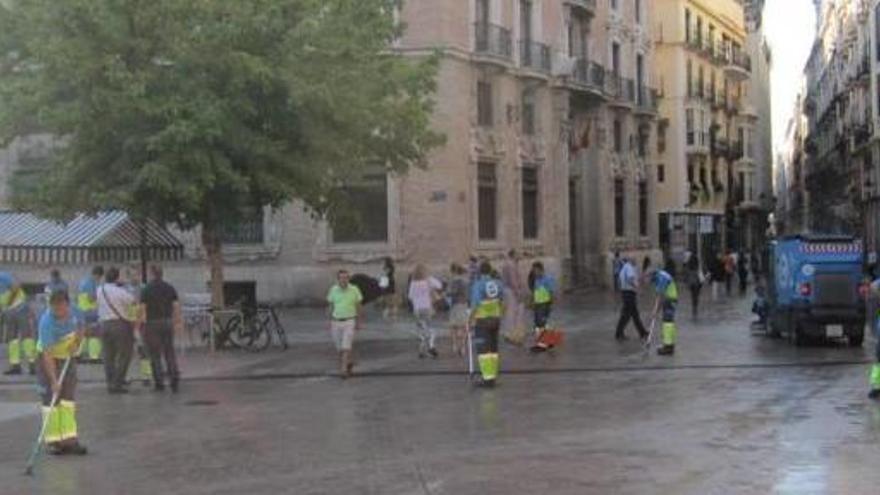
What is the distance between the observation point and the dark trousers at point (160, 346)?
1762 centimetres

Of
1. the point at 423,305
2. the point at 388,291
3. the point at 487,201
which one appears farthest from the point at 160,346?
the point at 487,201

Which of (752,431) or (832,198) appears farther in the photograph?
(832,198)

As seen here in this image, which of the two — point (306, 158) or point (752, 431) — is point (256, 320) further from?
point (752, 431)

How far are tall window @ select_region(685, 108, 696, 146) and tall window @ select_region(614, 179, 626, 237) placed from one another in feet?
53.9

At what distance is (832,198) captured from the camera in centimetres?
8619

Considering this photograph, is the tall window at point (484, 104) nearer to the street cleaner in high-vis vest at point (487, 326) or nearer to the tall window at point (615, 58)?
the tall window at point (615, 58)

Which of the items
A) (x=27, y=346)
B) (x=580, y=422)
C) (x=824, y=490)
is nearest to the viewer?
(x=824, y=490)

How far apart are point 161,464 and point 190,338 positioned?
1423 centimetres

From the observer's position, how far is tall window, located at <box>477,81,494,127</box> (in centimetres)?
3997

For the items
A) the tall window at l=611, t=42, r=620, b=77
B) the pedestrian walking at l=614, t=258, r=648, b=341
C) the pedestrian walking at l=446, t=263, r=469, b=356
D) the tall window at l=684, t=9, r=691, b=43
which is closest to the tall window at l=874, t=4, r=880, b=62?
the tall window at l=684, t=9, r=691, b=43

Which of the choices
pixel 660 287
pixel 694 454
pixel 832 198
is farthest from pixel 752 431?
pixel 832 198

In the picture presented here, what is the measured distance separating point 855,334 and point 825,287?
1.06 meters

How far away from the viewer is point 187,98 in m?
21.5

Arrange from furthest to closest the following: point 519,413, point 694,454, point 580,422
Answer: point 519,413 < point 580,422 < point 694,454
